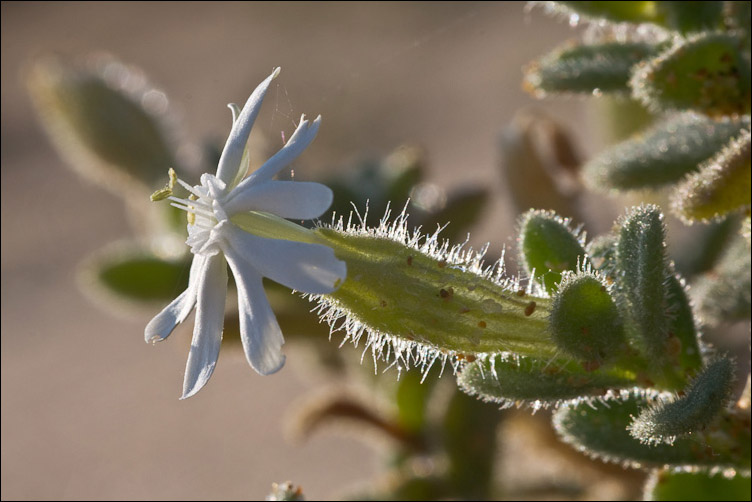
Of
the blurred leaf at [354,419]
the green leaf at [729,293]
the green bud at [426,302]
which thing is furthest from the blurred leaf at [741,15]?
the blurred leaf at [354,419]

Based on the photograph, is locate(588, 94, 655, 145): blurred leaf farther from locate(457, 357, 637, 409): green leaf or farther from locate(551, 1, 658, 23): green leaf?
locate(457, 357, 637, 409): green leaf

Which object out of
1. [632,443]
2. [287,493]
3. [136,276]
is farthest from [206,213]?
[136,276]

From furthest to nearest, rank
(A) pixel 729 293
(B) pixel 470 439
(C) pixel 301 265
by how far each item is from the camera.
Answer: (B) pixel 470 439
(A) pixel 729 293
(C) pixel 301 265

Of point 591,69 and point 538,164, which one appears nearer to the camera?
point 591,69

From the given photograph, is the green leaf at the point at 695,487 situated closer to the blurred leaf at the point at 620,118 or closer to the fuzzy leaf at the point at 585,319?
the fuzzy leaf at the point at 585,319

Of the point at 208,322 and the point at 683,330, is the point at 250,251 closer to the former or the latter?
the point at 208,322

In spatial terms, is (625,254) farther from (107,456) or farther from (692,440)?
(107,456)

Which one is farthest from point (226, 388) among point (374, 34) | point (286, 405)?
point (374, 34)
